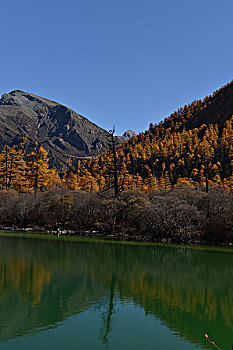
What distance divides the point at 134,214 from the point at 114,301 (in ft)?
66.9

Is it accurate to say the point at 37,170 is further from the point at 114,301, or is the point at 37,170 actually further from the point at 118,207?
the point at 114,301

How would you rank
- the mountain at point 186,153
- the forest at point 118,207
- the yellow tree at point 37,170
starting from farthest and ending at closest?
the mountain at point 186,153 → the yellow tree at point 37,170 → the forest at point 118,207

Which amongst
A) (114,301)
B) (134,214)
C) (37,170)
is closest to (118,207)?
(134,214)

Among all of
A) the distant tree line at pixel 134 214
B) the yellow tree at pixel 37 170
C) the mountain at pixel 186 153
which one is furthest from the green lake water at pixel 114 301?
the mountain at pixel 186 153

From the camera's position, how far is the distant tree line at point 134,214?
89.8ft

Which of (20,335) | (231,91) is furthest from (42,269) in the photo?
(231,91)

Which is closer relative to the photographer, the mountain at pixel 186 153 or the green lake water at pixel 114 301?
the green lake water at pixel 114 301

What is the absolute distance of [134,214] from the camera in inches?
1253

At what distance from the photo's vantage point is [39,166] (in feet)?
177

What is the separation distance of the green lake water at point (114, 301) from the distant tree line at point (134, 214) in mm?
6210

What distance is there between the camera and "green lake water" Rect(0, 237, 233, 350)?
8102 mm

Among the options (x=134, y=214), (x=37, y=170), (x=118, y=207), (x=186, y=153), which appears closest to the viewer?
(x=134, y=214)

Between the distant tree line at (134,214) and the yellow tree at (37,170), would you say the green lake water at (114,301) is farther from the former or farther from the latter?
the yellow tree at (37,170)

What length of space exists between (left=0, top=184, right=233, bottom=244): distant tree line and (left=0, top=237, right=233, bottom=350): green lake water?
6210 millimetres
